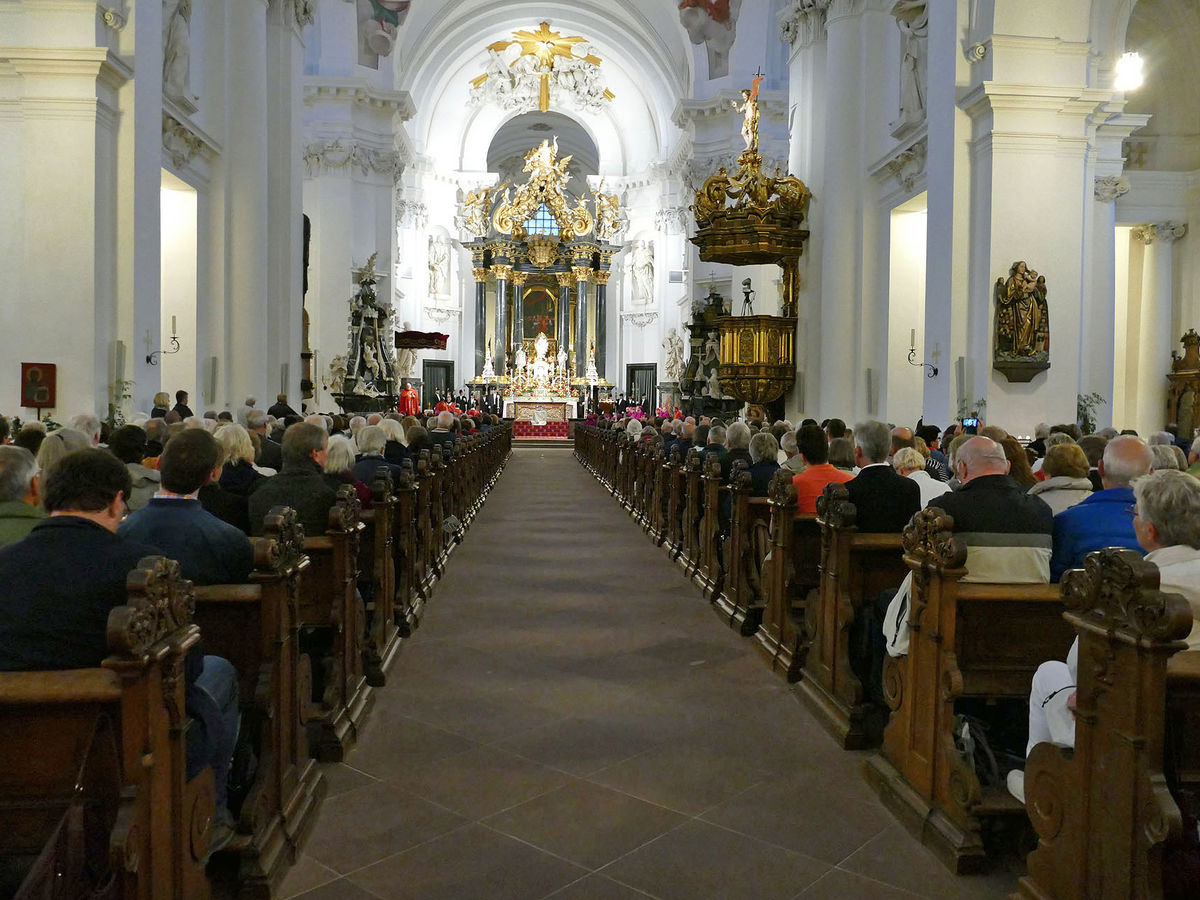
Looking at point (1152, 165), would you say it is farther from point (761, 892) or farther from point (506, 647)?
point (761, 892)

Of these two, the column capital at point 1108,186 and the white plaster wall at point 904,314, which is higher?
the column capital at point 1108,186

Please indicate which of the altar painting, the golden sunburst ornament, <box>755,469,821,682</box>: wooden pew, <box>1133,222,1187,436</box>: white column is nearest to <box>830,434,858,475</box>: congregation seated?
<box>755,469,821,682</box>: wooden pew

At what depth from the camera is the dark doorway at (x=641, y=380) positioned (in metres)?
35.4

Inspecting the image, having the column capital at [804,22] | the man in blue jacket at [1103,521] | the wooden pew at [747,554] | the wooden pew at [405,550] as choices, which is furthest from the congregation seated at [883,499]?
the column capital at [804,22]

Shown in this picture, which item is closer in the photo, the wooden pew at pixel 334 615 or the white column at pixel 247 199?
the wooden pew at pixel 334 615

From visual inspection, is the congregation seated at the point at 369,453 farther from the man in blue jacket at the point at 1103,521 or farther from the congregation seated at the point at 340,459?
the man in blue jacket at the point at 1103,521

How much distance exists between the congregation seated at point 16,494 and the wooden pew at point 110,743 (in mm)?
1134

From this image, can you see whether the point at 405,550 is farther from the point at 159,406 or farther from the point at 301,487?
the point at 159,406

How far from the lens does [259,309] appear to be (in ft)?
49.1

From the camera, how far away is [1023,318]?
10.6m

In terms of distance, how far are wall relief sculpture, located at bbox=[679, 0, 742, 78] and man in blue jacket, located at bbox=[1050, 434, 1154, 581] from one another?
79.9 ft

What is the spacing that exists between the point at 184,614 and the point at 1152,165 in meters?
17.4

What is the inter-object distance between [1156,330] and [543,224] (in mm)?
26955

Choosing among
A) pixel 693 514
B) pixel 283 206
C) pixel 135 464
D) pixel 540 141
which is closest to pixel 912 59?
pixel 693 514
